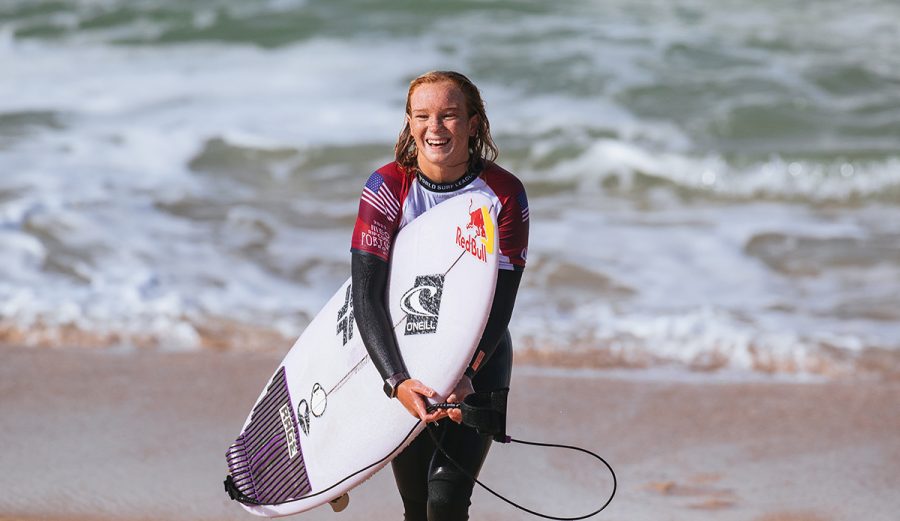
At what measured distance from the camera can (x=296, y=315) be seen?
5.63 metres

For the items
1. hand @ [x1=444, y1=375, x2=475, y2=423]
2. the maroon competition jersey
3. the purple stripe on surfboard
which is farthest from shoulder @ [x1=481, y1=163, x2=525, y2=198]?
the purple stripe on surfboard

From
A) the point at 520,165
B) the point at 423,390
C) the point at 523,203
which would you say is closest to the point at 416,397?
the point at 423,390

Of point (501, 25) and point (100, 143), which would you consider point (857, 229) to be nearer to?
point (100, 143)

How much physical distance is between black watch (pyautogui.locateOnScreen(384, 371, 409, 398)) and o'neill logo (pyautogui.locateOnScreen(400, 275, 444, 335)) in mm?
119

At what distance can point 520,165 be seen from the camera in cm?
899

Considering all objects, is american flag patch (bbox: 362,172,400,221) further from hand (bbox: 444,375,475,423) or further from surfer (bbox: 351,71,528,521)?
hand (bbox: 444,375,475,423)

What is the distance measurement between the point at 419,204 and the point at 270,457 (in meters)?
0.82

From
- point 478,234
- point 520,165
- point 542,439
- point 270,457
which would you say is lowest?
point 520,165

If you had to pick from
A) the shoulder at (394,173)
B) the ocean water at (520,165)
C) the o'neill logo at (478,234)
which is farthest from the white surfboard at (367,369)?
the ocean water at (520,165)

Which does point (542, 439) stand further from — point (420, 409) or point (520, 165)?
point (520, 165)

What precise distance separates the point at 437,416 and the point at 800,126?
870 cm

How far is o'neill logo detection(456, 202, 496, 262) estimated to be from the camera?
253 centimetres

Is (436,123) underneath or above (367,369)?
above

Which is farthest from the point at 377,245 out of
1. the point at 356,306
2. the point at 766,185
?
the point at 766,185
